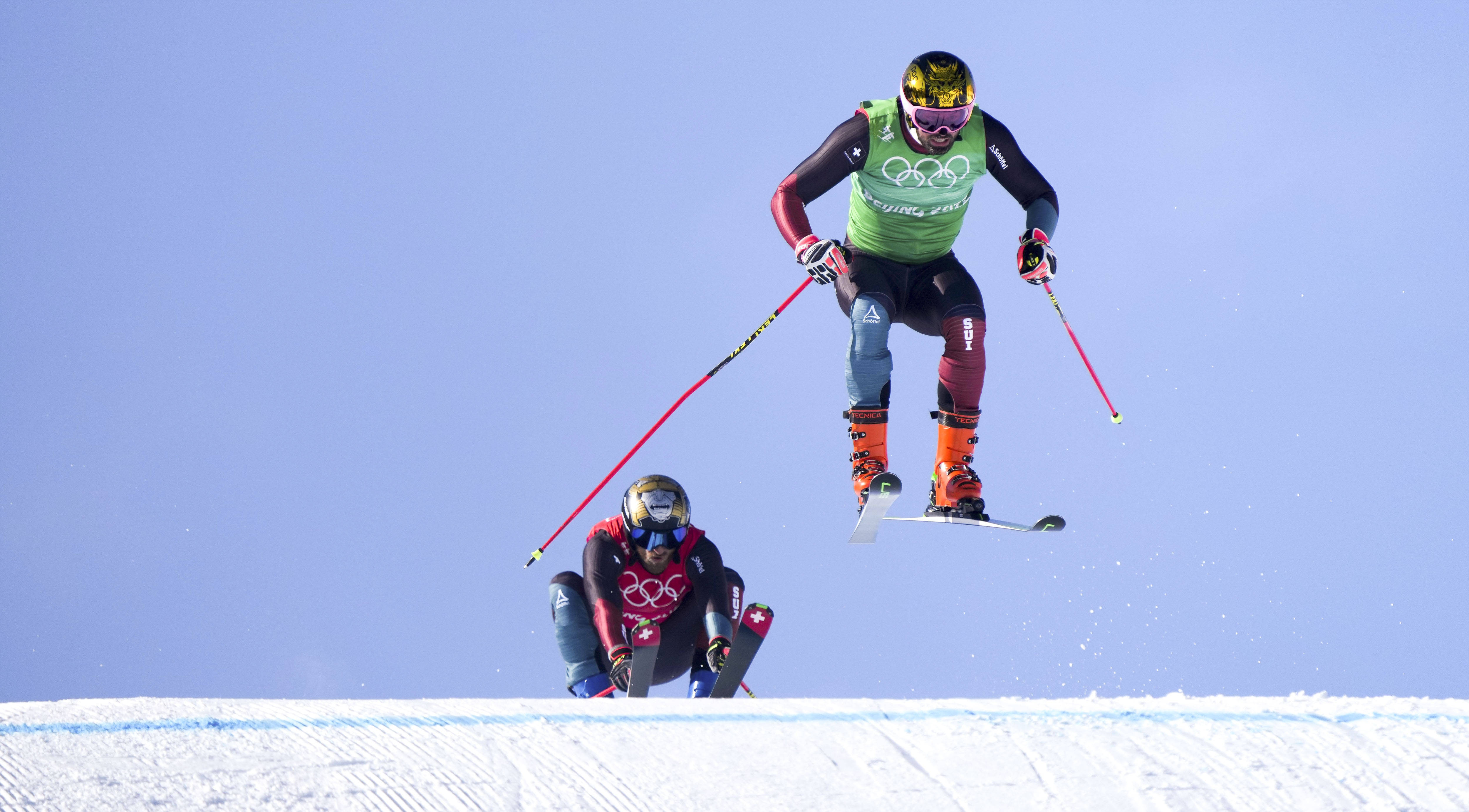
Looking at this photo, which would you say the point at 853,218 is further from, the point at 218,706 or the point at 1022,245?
the point at 218,706

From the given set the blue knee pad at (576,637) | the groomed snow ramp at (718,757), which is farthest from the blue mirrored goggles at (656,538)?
the groomed snow ramp at (718,757)

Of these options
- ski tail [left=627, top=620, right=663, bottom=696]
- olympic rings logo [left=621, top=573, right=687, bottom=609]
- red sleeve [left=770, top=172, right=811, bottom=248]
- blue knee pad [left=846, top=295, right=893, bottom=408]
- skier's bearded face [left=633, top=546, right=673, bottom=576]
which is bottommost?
ski tail [left=627, top=620, right=663, bottom=696]

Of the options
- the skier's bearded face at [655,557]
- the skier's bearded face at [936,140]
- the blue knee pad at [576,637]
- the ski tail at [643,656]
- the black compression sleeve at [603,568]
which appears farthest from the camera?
the blue knee pad at [576,637]

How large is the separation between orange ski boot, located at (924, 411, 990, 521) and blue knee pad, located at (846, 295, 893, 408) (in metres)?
0.37

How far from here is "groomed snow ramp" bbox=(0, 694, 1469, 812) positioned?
241 cm

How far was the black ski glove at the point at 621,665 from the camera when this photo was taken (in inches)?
246

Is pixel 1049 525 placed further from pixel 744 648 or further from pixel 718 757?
pixel 718 757

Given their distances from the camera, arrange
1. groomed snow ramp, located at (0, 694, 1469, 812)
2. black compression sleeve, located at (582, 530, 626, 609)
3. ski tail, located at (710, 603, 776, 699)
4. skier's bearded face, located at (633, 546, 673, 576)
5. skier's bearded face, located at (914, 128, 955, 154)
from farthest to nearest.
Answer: skier's bearded face, located at (633, 546, 673, 576), black compression sleeve, located at (582, 530, 626, 609), skier's bearded face, located at (914, 128, 955, 154), ski tail, located at (710, 603, 776, 699), groomed snow ramp, located at (0, 694, 1469, 812)

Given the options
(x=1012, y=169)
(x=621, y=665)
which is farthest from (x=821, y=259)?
(x=621, y=665)

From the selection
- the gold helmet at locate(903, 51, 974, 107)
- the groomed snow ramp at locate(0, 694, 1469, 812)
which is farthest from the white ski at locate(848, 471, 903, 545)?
the groomed snow ramp at locate(0, 694, 1469, 812)

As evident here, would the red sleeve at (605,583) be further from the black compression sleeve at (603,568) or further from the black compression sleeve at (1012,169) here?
the black compression sleeve at (1012,169)

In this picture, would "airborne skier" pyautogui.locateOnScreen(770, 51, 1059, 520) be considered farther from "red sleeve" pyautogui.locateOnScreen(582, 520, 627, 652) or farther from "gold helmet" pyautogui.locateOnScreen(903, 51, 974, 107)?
"red sleeve" pyautogui.locateOnScreen(582, 520, 627, 652)

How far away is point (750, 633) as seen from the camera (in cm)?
588

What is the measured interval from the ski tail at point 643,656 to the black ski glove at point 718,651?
1.67 feet
